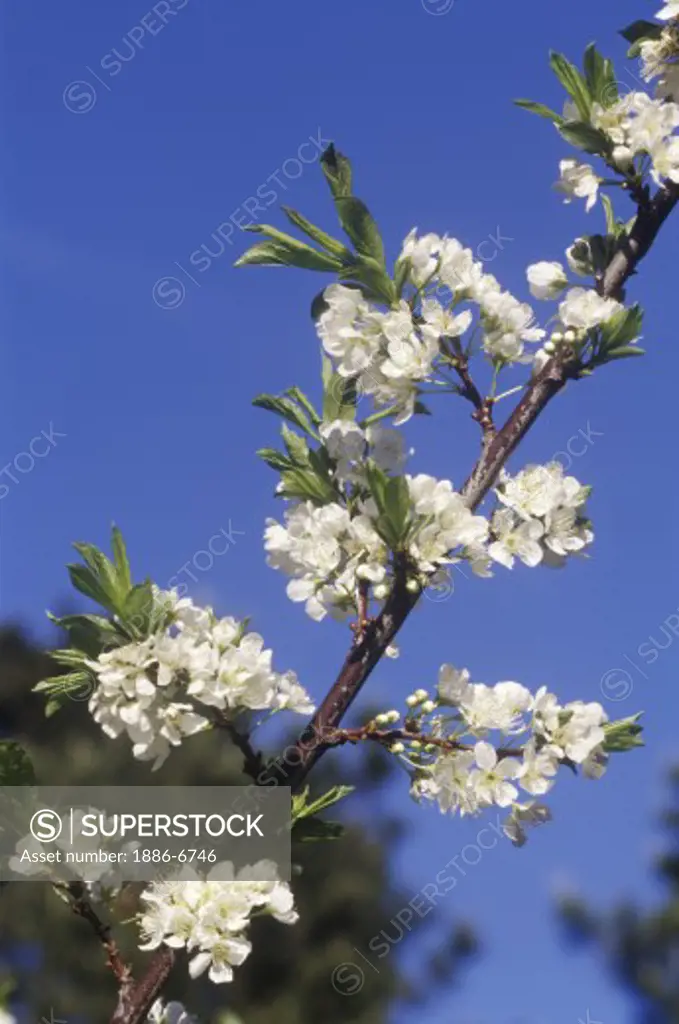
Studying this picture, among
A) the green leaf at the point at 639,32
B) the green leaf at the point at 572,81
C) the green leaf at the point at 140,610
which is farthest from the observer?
the green leaf at the point at 639,32

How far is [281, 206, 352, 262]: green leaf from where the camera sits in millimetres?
1825

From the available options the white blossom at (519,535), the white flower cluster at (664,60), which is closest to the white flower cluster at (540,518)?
the white blossom at (519,535)

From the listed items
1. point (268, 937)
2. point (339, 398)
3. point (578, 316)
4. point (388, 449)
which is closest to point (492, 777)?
point (388, 449)

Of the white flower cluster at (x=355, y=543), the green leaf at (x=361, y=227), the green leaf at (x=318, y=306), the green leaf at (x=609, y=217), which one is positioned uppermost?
the green leaf at (x=609, y=217)

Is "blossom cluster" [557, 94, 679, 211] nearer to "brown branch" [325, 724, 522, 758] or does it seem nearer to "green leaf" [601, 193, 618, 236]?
"green leaf" [601, 193, 618, 236]

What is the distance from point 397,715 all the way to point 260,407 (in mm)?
498

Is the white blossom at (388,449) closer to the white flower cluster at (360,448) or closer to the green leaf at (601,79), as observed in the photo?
the white flower cluster at (360,448)

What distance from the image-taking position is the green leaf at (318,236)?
1825mm

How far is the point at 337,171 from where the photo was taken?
179 cm

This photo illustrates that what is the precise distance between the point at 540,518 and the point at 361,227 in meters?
0.49

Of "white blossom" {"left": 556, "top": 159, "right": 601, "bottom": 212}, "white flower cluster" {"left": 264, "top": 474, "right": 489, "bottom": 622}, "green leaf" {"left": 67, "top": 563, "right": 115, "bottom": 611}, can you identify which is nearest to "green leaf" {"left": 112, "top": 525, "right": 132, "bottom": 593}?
"green leaf" {"left": 67, "top": 563, "right": 115, "bottom": 611}

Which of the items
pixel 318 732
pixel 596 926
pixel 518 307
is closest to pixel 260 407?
pixel 518 307

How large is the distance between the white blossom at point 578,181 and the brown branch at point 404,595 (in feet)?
0.34

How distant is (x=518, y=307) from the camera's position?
1.90m
